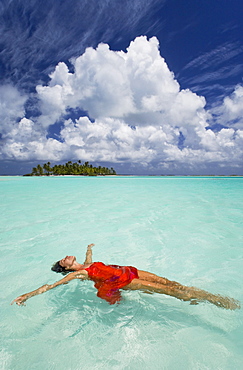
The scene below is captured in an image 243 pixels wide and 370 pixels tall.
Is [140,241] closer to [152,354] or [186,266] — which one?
[186,266]

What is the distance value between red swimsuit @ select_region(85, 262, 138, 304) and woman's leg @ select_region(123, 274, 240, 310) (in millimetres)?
113

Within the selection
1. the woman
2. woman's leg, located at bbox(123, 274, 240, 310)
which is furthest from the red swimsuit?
woman's leg, located at bbox(123, 274, 240, 310)

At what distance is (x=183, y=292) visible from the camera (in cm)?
269

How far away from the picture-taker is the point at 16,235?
230 inches

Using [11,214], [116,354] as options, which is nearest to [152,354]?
[116,354]

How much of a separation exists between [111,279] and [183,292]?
99 cm

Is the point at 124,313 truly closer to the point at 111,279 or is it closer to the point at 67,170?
the point at 111,279

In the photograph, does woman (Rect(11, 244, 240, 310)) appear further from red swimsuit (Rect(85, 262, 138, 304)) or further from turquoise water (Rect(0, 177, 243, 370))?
turquoise water (Rect(0, 177, 243, 370))

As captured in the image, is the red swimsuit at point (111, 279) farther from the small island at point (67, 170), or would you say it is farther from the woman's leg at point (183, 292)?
the small island at point (67, 170)

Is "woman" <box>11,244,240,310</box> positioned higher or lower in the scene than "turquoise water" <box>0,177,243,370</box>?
higher

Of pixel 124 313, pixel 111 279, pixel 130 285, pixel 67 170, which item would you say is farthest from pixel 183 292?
pixel 67 170

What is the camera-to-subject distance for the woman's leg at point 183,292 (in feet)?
8.74

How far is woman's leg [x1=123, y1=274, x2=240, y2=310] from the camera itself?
2664 millimetres

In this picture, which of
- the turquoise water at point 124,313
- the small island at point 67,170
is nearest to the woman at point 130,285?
the turquoise water at point 124,313
